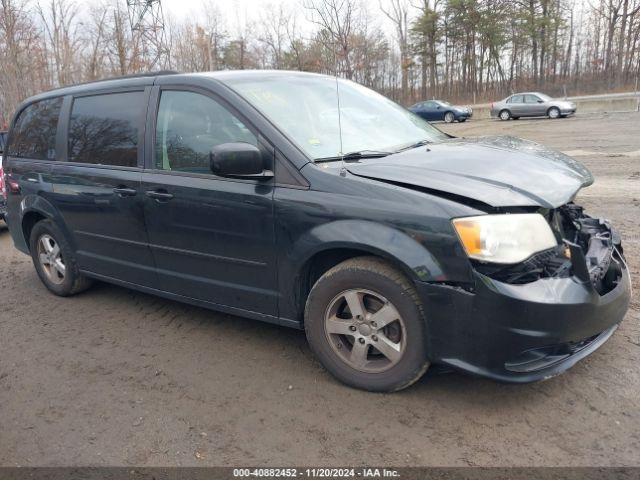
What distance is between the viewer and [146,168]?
3.75 meters

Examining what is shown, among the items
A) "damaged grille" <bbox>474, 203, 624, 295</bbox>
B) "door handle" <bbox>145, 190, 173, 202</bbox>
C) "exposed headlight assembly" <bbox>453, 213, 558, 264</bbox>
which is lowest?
"damaged grille" <bbox>474, 203, 624, 295</bbox>

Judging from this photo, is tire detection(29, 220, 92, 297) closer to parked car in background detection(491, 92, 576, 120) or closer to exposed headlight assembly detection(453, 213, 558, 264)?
exposed headlight assembly detection(453, 213, 558, 264)

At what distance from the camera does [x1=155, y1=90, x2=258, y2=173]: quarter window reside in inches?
133

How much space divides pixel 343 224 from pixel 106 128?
92.3 inches

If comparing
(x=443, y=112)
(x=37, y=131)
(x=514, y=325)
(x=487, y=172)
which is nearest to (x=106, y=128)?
(x=37, y=131)

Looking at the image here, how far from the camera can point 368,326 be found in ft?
9.59

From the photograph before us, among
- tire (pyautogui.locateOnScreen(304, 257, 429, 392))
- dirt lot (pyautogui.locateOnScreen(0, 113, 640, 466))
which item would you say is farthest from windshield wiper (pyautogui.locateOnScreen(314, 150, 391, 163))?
dirt lot (pyautogui.locateOnScreen(0, 113, 640, 466))

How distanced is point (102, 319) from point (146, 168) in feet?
4.67

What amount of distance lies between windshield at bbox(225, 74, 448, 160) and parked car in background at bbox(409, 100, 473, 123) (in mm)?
28258

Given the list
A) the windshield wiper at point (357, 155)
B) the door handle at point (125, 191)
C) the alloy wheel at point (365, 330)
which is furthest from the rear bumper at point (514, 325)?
the door handle at point (125, 191)

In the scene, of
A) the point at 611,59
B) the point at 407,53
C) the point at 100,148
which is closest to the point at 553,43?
the point at 611,59

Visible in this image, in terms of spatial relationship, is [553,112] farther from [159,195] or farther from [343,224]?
[343,224]

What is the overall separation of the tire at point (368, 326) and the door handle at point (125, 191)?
1.62 meters

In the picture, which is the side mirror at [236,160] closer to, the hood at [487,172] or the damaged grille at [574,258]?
the hood at [487,172]
